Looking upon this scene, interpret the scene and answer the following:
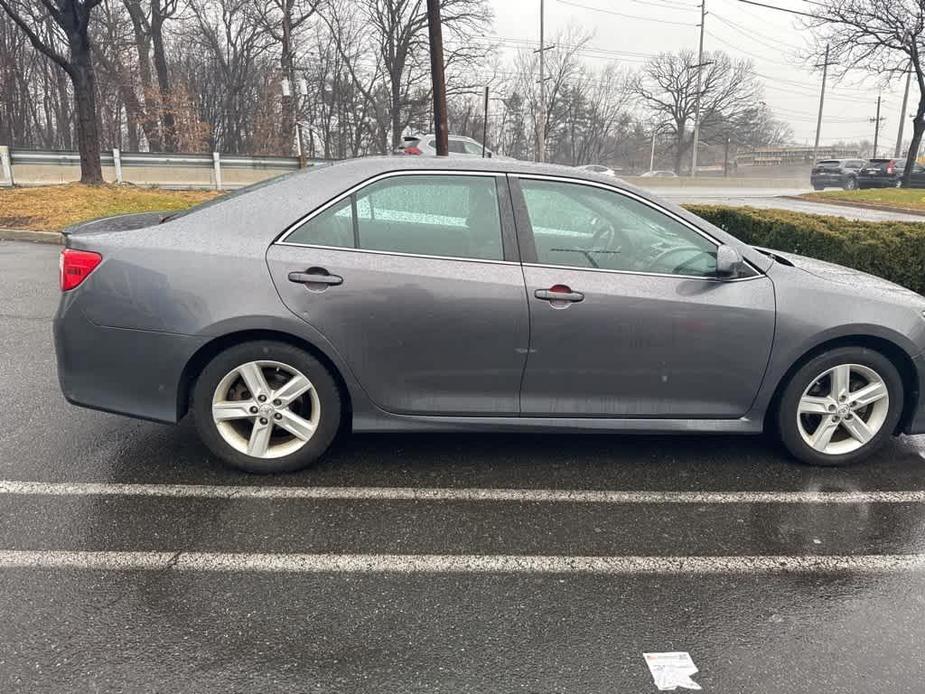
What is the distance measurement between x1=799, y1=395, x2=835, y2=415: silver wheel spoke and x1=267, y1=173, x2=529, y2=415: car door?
5.13 feet

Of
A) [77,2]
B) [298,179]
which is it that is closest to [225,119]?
[77,2]

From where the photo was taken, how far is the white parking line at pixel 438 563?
2590 millimetres

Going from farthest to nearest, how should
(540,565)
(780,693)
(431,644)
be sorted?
(540,565)
(431,644)
(780,693)

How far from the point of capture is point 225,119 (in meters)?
45.4

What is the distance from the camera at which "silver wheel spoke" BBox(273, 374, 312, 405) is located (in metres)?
3.25

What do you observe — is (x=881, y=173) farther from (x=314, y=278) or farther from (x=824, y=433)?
(x=314, y=278)

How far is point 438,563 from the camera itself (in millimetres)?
2668

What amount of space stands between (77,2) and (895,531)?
58.4 ft

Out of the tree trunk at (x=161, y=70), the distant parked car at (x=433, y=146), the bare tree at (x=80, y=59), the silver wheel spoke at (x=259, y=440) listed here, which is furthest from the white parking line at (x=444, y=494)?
the tree trunk at (x=161, y=70)

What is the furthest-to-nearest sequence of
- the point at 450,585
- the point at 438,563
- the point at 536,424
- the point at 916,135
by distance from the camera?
the point at 916,135
the point at 536,424
the point at 438,563
the point at 450,585

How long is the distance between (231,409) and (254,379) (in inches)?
7.7

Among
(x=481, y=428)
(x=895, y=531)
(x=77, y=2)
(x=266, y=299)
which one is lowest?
(x=895, y=531)

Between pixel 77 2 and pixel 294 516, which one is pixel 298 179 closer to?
pixel 294 516

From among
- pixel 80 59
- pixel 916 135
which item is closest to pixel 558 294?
pixel 80 59
